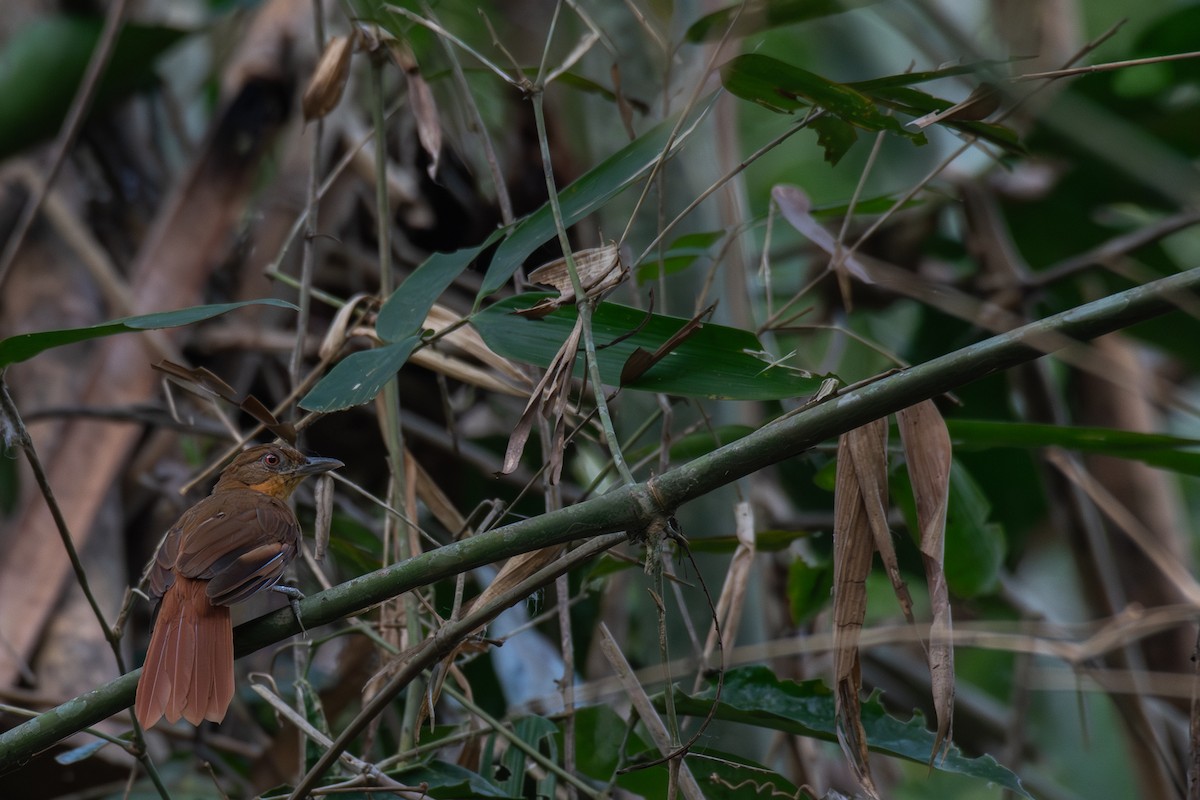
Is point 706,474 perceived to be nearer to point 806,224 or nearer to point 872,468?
point 872,468

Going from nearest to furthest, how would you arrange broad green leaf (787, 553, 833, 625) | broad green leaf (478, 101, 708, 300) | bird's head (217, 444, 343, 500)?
broad green leaf (478, 101, 708, 300)
broad green leaf (787, 553, 833, 625)
bird's head (217, 444, 343, 500)

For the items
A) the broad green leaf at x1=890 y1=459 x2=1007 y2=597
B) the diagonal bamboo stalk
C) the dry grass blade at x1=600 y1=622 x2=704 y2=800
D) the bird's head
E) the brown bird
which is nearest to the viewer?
the diagonal bamboo stalk

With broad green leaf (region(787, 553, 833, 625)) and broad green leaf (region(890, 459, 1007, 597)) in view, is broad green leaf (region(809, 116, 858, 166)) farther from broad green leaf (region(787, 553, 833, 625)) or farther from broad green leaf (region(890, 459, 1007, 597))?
broad green leaf (region(787, 553, 833, 625))

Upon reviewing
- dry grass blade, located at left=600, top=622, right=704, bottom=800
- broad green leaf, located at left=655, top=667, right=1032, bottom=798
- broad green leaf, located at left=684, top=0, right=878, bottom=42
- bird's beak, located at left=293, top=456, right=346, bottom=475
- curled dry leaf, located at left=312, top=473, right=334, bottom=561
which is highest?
broad green leaf, located at left=684, top=0, right=878, bottom=42

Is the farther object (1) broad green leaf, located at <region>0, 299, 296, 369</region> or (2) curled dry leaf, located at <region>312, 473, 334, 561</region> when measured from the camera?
(2) curled dry leaf, located at <region>312, 473, 334, 561</region>

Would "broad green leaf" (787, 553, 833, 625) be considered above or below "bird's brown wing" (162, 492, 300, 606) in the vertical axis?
below

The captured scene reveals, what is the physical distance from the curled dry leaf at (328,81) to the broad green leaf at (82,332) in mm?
727

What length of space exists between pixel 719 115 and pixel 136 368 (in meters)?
2.14

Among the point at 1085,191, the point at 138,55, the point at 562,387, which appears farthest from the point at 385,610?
the point at 1085,191

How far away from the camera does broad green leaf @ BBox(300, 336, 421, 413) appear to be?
188cm

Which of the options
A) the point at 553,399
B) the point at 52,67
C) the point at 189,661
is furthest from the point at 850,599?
the point at 52,67

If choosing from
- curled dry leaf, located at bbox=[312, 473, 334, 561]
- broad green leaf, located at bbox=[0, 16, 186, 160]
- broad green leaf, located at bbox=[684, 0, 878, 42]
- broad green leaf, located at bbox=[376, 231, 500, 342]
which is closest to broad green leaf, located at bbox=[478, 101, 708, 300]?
broad green leaf, located at bbox=[376, 231, 500, 342]

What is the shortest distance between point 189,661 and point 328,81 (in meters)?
1.31

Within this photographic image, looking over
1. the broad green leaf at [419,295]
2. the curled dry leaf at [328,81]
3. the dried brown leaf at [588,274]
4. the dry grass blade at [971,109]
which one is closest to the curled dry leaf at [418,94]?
the curled dry leaf at [328,81]
